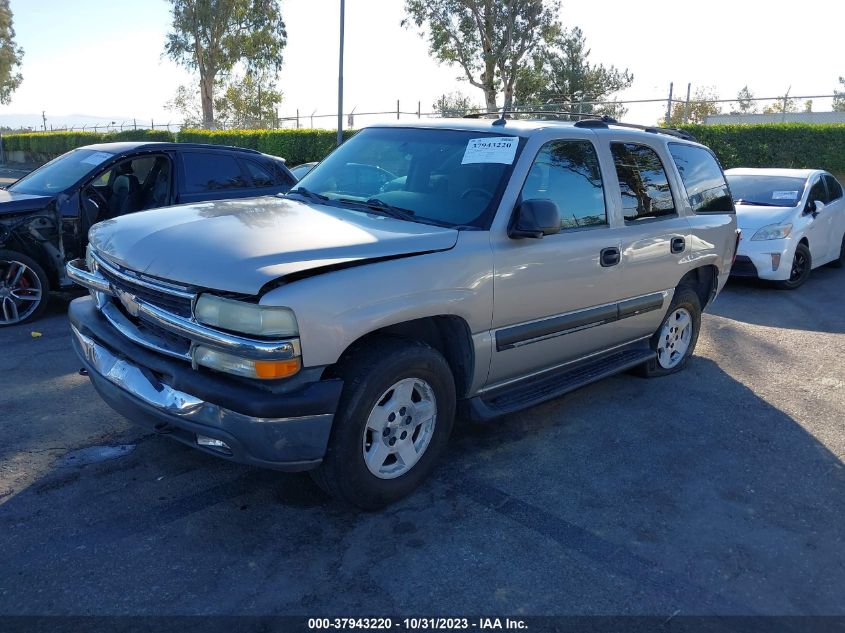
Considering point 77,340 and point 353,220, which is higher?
point 353,220

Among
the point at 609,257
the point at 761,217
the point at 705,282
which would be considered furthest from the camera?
the point at 761,217

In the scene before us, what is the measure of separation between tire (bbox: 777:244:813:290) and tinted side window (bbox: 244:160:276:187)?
6.84m

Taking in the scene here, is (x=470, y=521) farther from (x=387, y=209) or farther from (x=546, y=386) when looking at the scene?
(x=387, y=209)

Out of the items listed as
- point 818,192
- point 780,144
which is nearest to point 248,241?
point 818,192

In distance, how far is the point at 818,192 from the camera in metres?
10.1

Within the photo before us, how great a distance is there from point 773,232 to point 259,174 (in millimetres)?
6611

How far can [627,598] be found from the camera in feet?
9.50

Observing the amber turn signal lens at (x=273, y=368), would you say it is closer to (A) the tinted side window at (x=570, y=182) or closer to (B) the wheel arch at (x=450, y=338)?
(B) the wheel arch at (x=450, y=338)

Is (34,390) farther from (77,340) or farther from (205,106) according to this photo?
(205,106)

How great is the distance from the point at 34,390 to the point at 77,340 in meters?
1.39

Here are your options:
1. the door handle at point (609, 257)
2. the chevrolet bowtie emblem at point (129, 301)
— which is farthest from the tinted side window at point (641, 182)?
the chevrolet bowtie emblem at point (129, 301)

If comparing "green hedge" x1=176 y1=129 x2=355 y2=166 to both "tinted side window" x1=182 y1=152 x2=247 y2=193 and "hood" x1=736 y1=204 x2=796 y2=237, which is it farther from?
"hood" x1=736 y1=204 x2=796 y2=237

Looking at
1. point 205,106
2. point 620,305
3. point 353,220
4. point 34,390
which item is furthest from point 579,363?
point 205,106

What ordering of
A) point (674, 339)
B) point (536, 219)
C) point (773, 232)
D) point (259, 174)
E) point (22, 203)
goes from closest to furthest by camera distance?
point (536, 219) < point (674, 339) < point (22, 203) < point (259, 174) < point (773, 232)
